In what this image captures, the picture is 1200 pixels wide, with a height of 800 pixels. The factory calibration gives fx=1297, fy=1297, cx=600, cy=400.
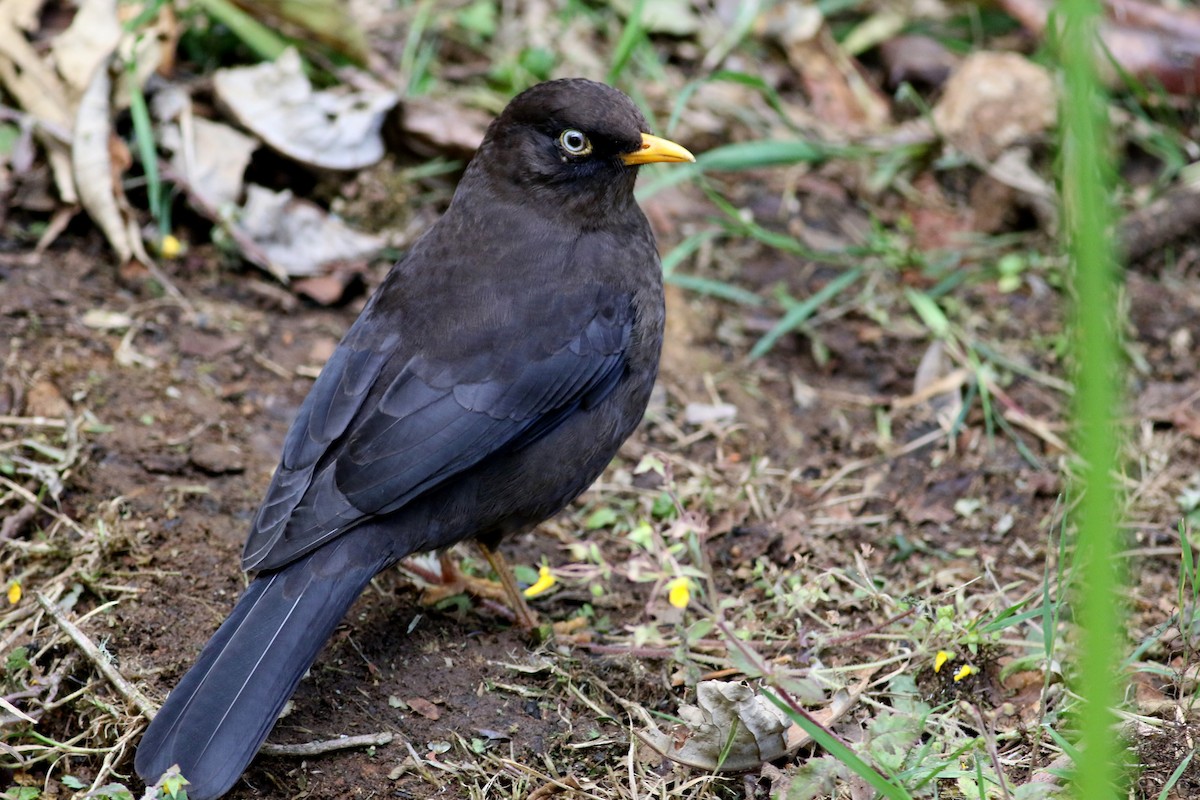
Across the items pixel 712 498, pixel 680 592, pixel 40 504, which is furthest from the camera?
pixel 712 498

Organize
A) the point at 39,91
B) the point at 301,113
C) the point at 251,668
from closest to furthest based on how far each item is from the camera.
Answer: the point at 251,668
the point at 39,91
the point at 301,113

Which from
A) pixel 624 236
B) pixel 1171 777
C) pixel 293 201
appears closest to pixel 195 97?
pixel 293 201

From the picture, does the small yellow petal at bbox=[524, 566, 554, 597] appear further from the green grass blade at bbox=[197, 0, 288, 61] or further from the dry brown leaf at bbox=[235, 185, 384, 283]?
the green grass blade at bbox=[197, 0, 288, 61]

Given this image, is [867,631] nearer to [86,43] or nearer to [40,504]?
[40,504]

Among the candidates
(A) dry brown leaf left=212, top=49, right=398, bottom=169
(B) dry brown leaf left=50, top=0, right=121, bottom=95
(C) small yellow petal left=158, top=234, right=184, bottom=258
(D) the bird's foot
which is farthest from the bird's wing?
(B) dry brown leaf left=50, top=0, right=121, bottom=95

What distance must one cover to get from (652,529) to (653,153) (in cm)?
134

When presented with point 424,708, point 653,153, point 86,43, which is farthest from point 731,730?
point 86,43

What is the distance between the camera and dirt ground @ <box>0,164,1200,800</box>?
12.4 ft

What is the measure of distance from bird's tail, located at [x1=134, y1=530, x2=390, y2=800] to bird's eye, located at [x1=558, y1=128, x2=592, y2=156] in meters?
1.58

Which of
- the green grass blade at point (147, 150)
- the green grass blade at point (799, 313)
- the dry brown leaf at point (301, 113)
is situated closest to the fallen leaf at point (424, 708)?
the green grass blade at point (799, 313)

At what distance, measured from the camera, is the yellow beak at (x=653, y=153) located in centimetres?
459

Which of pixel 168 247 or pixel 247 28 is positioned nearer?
pixel 168 247

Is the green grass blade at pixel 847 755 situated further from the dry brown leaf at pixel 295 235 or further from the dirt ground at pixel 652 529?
the dry brown leaf at pixel 295 235

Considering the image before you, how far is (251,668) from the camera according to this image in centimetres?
352
